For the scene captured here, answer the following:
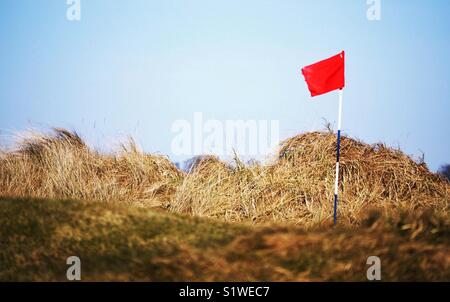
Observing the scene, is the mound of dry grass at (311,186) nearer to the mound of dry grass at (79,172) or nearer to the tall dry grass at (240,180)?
the tall dry grass at (240,180)

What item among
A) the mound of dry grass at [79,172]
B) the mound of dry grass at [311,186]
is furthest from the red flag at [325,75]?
the mound of dry grass at [79,172]

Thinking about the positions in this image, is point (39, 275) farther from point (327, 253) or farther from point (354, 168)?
point (354, 168)

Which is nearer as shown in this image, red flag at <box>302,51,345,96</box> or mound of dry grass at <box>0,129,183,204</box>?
red flag at <box>302,51,345,96</box>

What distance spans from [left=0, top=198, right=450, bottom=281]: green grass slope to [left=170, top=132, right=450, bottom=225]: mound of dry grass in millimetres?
4273

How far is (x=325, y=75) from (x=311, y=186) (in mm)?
2523

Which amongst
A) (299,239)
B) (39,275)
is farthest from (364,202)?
(39,275)

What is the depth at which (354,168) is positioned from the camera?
480 inches

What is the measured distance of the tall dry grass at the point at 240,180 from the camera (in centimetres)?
1123

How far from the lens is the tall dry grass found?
11.2 meters

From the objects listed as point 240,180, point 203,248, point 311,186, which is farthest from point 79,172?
point 203,248

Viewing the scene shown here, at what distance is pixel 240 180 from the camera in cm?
1209

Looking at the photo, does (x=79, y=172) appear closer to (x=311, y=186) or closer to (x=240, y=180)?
(x=240, y=180)

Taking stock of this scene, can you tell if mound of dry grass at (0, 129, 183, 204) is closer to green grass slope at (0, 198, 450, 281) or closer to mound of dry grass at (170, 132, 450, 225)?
mound of dry grass at (170, 132, 450, 225)

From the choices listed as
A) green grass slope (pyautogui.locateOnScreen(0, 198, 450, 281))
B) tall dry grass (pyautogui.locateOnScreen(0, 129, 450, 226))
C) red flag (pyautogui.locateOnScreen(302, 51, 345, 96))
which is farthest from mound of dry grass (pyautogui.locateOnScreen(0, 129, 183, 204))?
green grass slope (pyautogui.locateOnScreen(0, 198, 450, 281))
